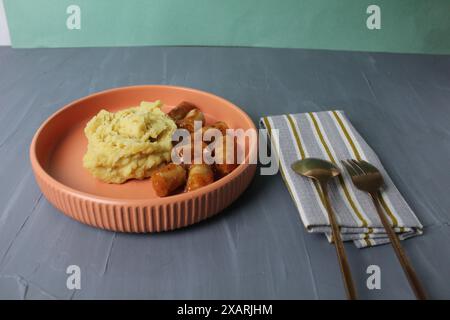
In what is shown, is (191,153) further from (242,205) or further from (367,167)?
(367,167)

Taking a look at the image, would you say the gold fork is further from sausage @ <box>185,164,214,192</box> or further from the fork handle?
sausage @ <box>185,164,214,192</box>

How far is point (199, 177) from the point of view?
3.20ft

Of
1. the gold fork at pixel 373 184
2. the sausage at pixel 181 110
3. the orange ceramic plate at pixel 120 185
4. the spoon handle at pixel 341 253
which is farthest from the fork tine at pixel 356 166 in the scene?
the sausage at pixel 181 110

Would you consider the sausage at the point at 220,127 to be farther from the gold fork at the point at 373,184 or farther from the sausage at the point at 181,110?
the gold fork at the point at 373,184

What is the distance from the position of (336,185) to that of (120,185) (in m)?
0.48

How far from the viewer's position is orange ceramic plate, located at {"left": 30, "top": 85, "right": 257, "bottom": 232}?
2.93 ft

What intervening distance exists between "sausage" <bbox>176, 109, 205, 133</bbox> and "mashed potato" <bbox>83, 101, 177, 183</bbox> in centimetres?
5

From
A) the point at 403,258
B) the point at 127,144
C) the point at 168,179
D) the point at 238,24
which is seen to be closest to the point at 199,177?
the point at 168,179

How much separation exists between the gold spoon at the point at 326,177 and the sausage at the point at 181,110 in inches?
13.4

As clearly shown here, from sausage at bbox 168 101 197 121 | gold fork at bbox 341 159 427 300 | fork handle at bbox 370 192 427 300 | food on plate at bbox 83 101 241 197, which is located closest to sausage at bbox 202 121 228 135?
food on plate at bbox 83 101 241 197

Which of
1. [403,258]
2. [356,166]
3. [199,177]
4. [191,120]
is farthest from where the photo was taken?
[191,120]

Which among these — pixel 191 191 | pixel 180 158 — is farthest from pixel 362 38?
pixel 191 191

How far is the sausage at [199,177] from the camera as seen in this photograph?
0.97 metres

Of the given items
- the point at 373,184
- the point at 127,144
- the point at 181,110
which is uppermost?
the point at 181,110
